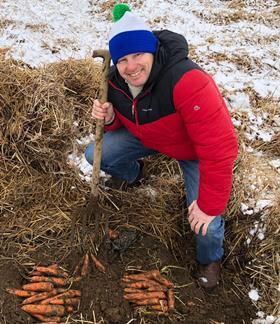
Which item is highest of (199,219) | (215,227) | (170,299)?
(199,219)

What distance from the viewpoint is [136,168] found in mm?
3105

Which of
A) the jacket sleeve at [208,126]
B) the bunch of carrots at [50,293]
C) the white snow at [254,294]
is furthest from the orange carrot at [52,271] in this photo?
the white snow at [254,294]

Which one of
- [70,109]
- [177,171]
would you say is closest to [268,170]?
[177,171]

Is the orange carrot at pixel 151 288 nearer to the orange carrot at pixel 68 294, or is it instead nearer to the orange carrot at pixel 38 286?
the orange carrot at pixel 68 294

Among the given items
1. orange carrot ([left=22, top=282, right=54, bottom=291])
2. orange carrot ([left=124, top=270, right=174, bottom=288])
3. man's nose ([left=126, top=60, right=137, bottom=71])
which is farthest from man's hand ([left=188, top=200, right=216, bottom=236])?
orange carrot ([left=22, top=282, right=54, bottom=291])

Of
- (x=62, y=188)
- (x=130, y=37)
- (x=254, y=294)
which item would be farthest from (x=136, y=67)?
(x=254, y=294)

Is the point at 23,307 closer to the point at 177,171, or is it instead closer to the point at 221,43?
the point at 177,171

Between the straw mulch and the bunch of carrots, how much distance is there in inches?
5.9

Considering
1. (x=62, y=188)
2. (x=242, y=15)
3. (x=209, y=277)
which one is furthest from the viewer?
(x=242, y=15)

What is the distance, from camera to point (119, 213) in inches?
115

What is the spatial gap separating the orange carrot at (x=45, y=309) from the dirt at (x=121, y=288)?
40 mm

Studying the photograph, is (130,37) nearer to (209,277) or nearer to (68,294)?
(68,294)

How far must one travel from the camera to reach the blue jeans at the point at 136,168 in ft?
8.41

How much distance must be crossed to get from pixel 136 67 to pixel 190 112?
1.20 feet
